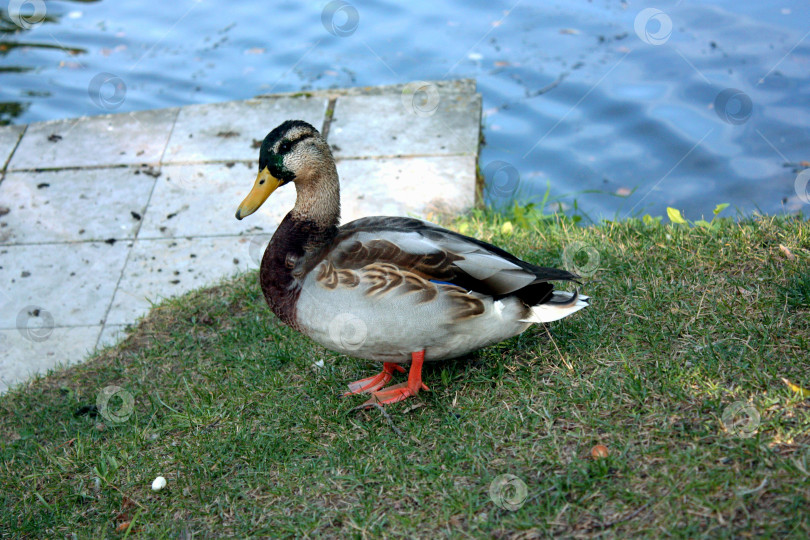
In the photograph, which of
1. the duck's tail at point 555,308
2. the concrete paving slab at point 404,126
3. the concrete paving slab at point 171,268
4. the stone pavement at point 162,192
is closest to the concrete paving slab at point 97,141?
the stone pavement at point 162,192

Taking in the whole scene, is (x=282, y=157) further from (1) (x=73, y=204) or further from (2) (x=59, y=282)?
(1) (x=73, y=204)

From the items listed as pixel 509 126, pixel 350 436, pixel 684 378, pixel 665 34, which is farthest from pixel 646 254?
pixel 665 34

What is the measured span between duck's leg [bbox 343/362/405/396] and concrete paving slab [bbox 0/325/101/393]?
74.9 inches

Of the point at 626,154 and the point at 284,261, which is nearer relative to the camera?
the point at 284,261

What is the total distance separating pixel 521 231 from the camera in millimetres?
4668

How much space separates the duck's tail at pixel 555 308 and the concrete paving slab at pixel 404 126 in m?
2.75

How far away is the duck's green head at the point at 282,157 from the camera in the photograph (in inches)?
130

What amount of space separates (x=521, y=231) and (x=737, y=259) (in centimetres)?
132

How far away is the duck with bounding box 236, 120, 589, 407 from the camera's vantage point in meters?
3.03

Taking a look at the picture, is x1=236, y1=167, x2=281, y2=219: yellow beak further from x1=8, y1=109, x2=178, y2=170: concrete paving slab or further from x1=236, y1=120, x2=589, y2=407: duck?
x1=8, y1=109, x2=178, y2=170: concrete paving slab

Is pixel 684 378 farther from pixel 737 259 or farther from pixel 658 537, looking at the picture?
pixel 737 259

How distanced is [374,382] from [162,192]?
3057mm

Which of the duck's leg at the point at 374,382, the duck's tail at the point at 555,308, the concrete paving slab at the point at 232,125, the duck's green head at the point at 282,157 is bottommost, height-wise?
the concrete paving slab at the point at 232,125

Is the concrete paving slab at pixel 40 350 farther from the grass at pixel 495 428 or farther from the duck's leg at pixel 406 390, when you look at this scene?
the duck's leg at pixel 406 390
